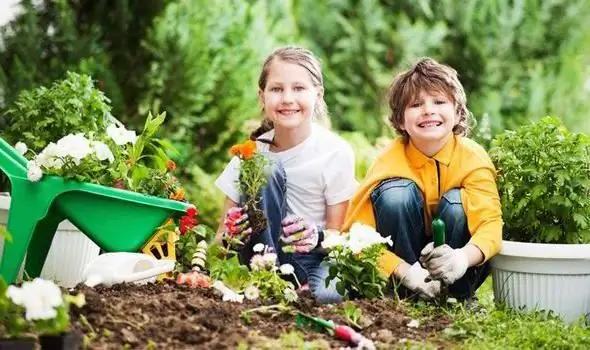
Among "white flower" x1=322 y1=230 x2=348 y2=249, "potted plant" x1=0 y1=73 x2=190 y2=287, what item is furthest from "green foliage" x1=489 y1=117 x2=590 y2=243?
"potted plant" x1=0 y1=73 x2=190 y2=287

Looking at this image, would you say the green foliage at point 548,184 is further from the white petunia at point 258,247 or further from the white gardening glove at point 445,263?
the white petunia at point 258,247

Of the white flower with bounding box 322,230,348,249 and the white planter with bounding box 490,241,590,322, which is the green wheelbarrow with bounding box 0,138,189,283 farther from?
the white planter with bounding box 490,241,590,322

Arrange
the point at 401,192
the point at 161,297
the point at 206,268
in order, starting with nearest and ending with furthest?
1. the point at 161,297
2. the point at 401,192
3. the point at 206,268

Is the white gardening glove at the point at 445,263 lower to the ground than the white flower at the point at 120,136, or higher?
lower

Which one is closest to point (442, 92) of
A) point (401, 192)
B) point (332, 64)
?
point (401, 192)

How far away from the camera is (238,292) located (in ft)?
11.4

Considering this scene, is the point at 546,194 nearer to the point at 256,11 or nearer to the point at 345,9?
the point at 256,11

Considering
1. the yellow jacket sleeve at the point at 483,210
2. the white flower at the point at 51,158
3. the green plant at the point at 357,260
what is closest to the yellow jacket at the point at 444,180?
the yellow jacket sleeve at the point at 483,210

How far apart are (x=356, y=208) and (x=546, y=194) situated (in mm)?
680

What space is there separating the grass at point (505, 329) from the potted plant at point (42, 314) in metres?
1.16

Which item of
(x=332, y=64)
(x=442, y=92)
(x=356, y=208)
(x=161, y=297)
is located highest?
(x=332, y=64)

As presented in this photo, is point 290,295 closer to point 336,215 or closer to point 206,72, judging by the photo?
point 336,215

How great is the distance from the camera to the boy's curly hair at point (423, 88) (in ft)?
12.5

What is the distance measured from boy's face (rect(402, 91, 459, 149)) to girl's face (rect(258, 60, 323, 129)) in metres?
0.46
